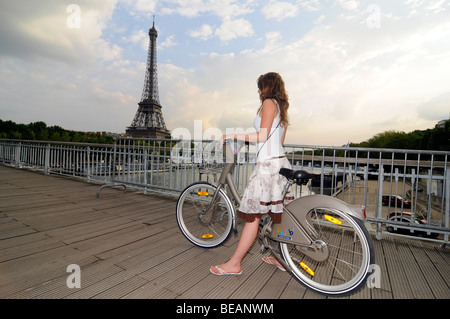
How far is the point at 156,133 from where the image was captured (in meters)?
55.7

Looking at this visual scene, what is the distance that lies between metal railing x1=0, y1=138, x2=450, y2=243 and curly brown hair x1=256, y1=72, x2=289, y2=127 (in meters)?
0.89

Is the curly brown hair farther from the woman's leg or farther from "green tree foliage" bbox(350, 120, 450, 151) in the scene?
"green tree foliage" bbox(350, 120, 450, 151)

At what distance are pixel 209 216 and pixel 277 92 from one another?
139 centimetres

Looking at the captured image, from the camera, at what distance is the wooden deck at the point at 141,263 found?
5.65 feet

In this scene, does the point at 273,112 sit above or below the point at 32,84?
below

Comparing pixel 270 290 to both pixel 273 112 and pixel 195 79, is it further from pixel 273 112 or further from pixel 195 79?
pixel 195 79

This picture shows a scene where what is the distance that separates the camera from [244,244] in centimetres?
193

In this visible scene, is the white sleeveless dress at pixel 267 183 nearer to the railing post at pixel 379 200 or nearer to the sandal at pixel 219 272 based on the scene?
the sandal at pixel 219 272

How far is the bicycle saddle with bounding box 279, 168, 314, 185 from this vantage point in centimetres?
167

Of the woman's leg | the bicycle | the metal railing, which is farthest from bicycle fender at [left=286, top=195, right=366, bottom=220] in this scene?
the metal railing

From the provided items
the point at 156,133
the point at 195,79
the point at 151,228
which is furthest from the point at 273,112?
the point at 156,133

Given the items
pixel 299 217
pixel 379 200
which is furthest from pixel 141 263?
pixel 379 200

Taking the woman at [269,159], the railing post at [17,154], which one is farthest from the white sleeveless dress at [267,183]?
the railing post at [17,154]

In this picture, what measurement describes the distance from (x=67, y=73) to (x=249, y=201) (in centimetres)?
3539
